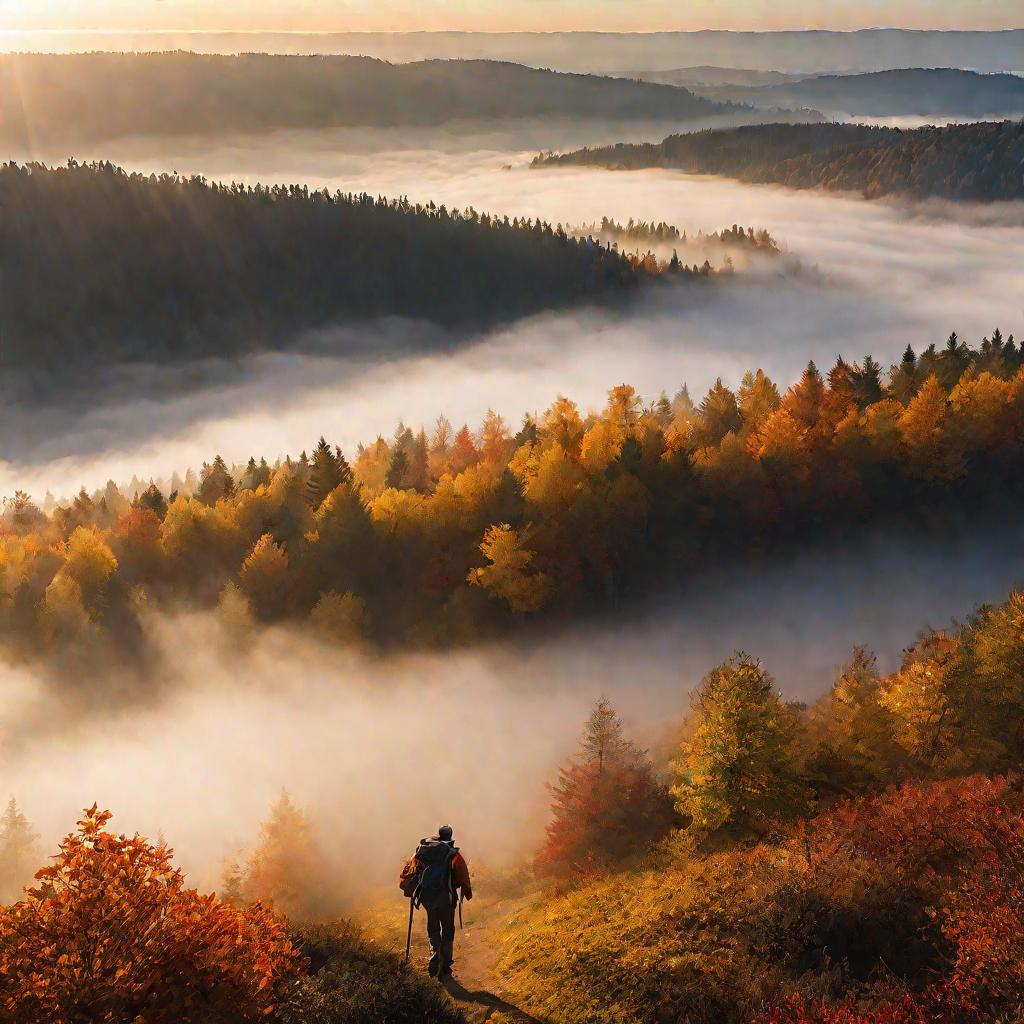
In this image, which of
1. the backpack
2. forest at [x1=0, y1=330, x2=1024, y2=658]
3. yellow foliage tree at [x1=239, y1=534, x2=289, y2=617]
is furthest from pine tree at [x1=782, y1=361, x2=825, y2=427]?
the backpack

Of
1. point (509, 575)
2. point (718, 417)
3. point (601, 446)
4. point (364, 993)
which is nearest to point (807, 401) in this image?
point (718, 417)

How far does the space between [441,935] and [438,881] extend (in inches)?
68.3

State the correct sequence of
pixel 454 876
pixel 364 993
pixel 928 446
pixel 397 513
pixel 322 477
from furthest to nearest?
pixel 928 446
pixel 322 477
pixel 397 513
pixel 454 876
pixel 364 993

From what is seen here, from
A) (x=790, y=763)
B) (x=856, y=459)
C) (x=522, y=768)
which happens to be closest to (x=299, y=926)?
(x=790, y=763)

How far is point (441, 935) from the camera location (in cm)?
2002

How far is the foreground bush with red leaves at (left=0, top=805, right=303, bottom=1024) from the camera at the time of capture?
1421cm

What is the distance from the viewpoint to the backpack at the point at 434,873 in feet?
63.1

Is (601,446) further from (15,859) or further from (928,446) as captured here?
(15,859)

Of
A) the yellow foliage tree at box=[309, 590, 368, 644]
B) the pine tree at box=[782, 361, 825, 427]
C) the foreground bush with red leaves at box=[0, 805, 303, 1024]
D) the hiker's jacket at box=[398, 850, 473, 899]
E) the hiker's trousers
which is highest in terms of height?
the foreground bush with red leaves at box=[0, 805, 303, 1024]

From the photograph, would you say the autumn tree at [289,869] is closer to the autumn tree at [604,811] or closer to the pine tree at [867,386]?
the autumn tree at [604,811]

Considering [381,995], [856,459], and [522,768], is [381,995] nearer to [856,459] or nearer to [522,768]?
[522,768]

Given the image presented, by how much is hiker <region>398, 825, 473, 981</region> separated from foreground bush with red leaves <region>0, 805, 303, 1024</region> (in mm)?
3489

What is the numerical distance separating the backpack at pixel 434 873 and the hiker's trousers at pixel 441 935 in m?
0.32

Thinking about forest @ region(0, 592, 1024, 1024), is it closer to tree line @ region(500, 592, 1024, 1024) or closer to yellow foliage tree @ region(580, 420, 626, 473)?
tree line @ region(500, 592, 1024, 1024)
